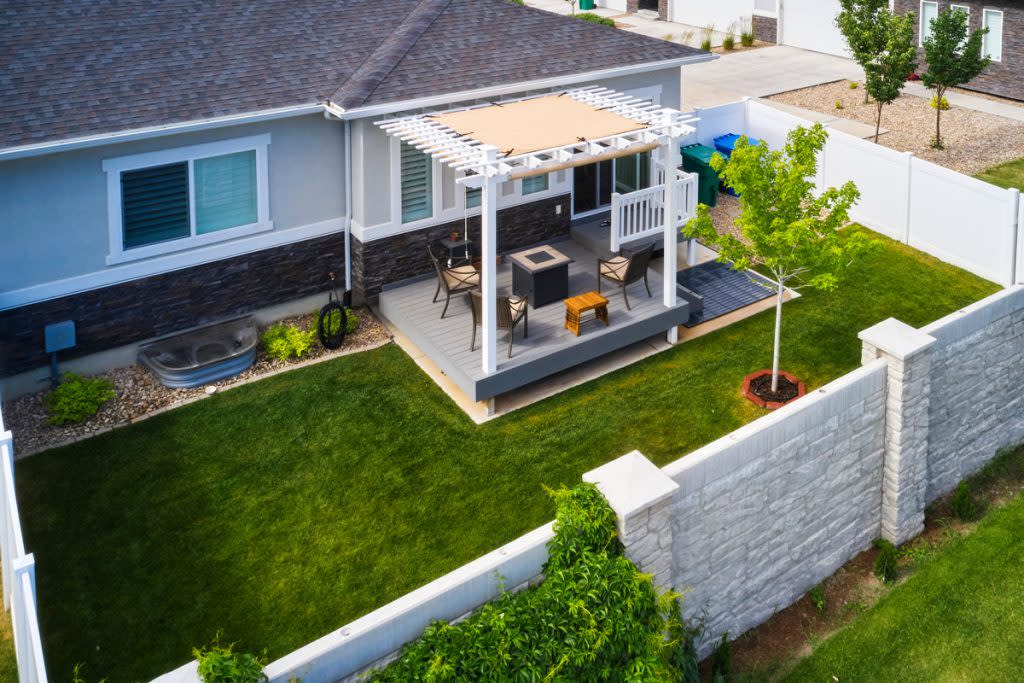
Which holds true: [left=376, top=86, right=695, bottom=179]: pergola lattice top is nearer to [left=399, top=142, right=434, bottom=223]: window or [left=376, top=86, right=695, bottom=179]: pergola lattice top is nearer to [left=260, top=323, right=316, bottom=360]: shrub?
[left=399, top=142, right=434, bottom=223]: window

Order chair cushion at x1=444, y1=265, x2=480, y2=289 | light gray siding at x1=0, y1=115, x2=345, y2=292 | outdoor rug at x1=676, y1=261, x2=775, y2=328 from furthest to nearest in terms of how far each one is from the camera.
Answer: outdoor rug at x1=676, y1=261, x2=775, y2=328, chair cushion at x1=444, y1=265, x2=480, y2=289, light gray siding at x1=0, y1=115, x2=345, y2=292

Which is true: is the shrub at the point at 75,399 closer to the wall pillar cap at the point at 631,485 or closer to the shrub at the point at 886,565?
the wall pillar cap at the point at 631,485

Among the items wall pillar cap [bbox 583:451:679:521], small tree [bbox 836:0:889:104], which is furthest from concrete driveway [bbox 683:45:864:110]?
wall pillar cap [bbox 583:451:679:521]

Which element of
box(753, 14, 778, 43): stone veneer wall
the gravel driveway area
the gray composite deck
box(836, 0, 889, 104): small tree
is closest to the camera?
the gray composite deck

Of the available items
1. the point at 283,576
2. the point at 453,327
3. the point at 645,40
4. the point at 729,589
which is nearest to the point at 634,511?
the point at 729,589

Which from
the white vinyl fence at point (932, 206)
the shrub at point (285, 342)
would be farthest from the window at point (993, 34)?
the shrub at point (285, 342)
